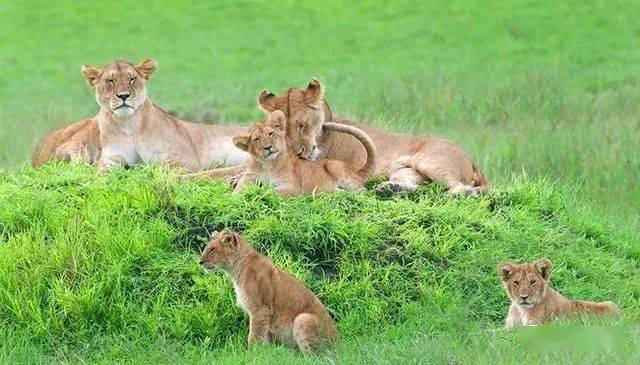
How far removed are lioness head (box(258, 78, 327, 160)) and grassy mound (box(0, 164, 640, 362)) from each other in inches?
→ 16.9

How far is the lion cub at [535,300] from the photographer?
9.68 metres

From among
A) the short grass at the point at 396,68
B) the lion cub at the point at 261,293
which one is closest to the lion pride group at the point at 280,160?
the lion cub at the point at 261,293

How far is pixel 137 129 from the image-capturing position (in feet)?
38.9

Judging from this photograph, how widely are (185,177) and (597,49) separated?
1179 centimetres

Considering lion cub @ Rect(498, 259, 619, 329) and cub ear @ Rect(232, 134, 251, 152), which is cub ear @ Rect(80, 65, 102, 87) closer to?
cub ear @ Rect(232, 134, 251, 152)

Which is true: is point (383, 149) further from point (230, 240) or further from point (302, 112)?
point (230, 240)

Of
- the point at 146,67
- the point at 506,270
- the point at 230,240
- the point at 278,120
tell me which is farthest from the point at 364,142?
the point at 230,240

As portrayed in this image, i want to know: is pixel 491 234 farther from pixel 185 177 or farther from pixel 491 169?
pixel 491 169

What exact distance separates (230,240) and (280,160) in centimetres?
165

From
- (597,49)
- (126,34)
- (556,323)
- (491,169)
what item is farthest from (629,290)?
(126,34)

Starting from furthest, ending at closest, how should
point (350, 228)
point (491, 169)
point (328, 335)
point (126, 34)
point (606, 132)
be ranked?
point (126, 34) → point (606, 132) → point (491, 169) → point (350, 228) → point (328, 335)

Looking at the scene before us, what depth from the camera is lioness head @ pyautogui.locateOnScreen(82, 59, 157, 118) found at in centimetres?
1155

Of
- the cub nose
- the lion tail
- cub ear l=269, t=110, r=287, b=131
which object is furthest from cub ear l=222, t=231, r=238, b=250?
the cub nose

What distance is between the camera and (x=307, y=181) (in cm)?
1100
